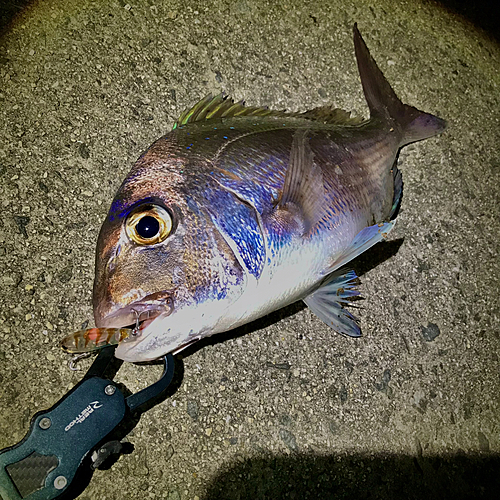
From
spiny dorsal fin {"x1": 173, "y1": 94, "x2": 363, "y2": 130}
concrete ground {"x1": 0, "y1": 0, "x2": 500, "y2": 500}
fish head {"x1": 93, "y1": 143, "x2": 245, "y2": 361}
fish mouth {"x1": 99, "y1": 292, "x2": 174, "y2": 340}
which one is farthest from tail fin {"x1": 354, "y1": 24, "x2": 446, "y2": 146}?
fish mouth {"x1": 99, "y1": 292, "x2": 174, "y2": 340}

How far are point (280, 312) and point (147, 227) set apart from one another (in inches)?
33.4

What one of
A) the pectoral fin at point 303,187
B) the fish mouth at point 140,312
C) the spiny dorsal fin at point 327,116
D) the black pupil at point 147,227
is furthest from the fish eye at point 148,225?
the spiny dorsal fin at point 327,116

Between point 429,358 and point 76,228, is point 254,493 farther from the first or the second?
point 76,228

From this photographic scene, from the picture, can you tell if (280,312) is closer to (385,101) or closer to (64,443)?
(64,443)

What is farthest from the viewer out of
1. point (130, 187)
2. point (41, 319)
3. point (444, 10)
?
point (444, 10)

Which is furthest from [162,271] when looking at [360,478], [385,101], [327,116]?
[385,101]

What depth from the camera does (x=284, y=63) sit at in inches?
83.9

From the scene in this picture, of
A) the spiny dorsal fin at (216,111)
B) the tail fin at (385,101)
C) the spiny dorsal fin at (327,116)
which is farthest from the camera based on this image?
the tail fin at (385,101)

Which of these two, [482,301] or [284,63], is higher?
[284,63]

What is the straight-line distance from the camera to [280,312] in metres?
1.83

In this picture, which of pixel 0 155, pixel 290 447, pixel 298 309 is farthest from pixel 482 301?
pixel 0 155

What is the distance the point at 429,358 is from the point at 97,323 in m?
1.58

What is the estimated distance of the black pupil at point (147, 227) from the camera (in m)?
1.19

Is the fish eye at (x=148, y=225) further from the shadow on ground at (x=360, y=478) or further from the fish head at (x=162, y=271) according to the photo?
the shadow on ground at (x=360, y=478)
